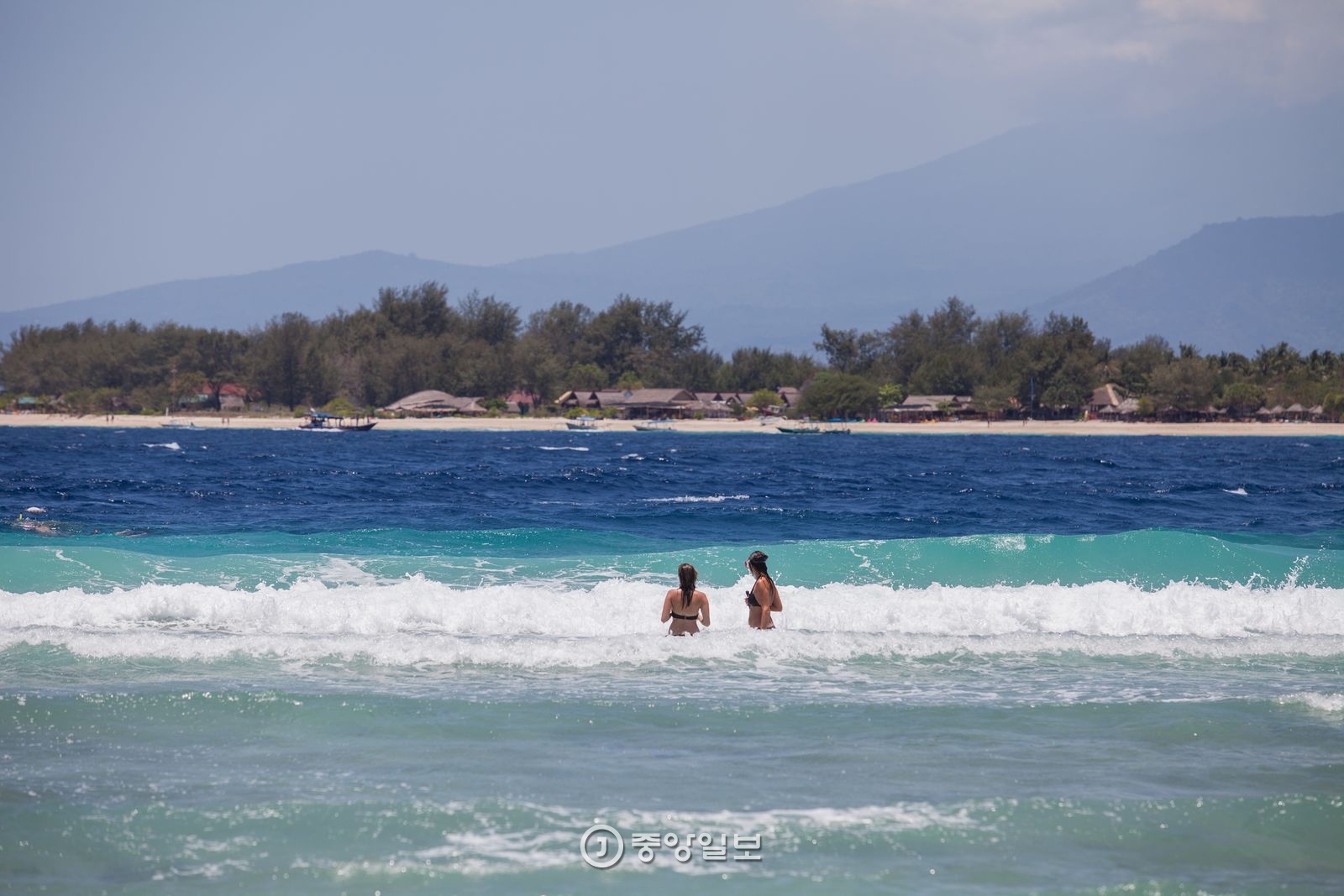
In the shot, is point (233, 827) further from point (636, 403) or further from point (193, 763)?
point (636, 403)

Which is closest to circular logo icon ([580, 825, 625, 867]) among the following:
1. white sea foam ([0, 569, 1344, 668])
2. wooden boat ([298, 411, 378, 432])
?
white sea foam ([0, 569, 1344, 668])

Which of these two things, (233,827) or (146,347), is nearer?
(233,827)

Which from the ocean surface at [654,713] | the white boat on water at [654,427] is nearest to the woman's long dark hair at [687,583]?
the ocean surface at [654,713]

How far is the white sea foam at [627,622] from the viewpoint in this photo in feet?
45.0

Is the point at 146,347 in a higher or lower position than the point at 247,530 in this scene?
higher

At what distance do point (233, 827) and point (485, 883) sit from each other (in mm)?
1979

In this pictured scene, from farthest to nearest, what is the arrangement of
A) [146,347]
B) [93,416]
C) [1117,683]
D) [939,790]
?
[146,347] → [93,416] → [1117,683] → [939,790]

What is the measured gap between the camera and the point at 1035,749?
1011 cm

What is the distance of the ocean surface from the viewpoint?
7977 mm

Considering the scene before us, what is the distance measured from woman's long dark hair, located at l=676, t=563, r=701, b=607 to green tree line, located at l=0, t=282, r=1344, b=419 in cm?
12547

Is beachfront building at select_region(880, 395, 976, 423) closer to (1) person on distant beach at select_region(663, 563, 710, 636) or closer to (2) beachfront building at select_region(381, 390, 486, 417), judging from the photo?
(2) beachfront building at select_region(381, 390, 486, 417)

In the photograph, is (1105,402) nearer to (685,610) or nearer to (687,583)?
(685,610)

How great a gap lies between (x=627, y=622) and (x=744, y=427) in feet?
360

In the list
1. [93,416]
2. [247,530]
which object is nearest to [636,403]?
[93,416]
